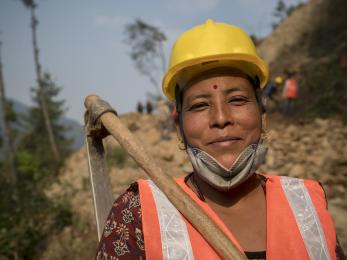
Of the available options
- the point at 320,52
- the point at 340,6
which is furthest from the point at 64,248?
the point at 340,6

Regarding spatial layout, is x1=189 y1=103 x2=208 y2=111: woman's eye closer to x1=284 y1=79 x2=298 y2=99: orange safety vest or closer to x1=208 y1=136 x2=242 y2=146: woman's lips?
x1=208 y1=136 x2=242 y2=146: woman's lips

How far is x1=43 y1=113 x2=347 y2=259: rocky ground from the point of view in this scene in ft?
19.4

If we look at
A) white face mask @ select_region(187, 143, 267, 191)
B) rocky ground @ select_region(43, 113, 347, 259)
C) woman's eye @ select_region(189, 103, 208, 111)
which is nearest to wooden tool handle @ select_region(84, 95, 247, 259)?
white face mask @ select_region(187, 143, 267, 191)

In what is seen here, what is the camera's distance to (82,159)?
15242mm

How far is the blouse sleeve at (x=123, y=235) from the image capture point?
4.39 ft

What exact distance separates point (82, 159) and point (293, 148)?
955cm

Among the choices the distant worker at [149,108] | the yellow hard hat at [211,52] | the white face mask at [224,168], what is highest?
the distant worker at [149,108]

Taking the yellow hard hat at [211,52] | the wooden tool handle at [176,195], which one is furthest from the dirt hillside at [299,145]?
the yellow hard hat at [211,52]

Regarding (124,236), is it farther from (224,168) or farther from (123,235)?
(224,168)

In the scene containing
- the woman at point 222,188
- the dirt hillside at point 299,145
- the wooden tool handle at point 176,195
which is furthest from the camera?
the dirt hillside at point 299,145

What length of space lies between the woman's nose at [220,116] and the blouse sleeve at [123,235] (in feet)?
1.65

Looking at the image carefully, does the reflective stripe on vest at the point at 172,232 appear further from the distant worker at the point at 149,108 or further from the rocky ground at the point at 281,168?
the distant worker at the point at 149,108

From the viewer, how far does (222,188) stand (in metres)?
1.56

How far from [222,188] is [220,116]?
0.34 m
